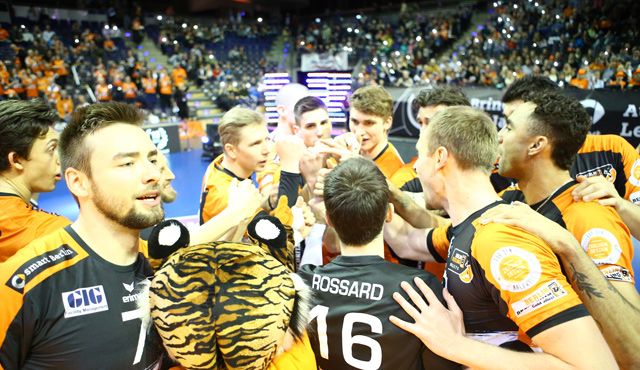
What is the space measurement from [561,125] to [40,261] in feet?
8.38

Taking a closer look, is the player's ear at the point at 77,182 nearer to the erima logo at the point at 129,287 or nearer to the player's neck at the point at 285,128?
the erima logo at the point at 129,287

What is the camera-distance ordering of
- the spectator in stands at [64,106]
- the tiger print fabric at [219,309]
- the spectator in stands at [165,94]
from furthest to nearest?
the spectator in stands at [165,94], the spectator in stands at [64,106], the tiger print fabric at [219,309]

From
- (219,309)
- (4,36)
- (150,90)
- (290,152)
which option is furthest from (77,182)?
(4,36)

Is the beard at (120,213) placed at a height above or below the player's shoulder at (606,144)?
above

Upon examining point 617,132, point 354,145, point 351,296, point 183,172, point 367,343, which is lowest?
point 183,172

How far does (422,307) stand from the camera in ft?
5.67

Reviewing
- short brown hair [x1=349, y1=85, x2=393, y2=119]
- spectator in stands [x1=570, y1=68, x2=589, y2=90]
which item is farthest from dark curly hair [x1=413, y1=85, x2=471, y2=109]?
spectator in stands [x1=570, y1=68, x2=589, y2=90]

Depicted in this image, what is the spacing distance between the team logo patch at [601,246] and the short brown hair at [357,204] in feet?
3.66

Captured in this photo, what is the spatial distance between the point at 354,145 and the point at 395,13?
2669 centimetres

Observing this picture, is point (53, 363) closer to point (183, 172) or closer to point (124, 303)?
point (124, 303)

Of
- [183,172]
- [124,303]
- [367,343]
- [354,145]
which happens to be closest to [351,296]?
[367,343]

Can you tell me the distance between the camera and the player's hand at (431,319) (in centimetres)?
166

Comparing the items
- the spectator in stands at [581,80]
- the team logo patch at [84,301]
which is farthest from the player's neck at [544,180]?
the spectator in stands at [581,80]

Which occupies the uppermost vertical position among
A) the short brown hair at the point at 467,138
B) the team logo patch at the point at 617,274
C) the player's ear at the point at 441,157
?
the short brown hair at the point at 467,138
